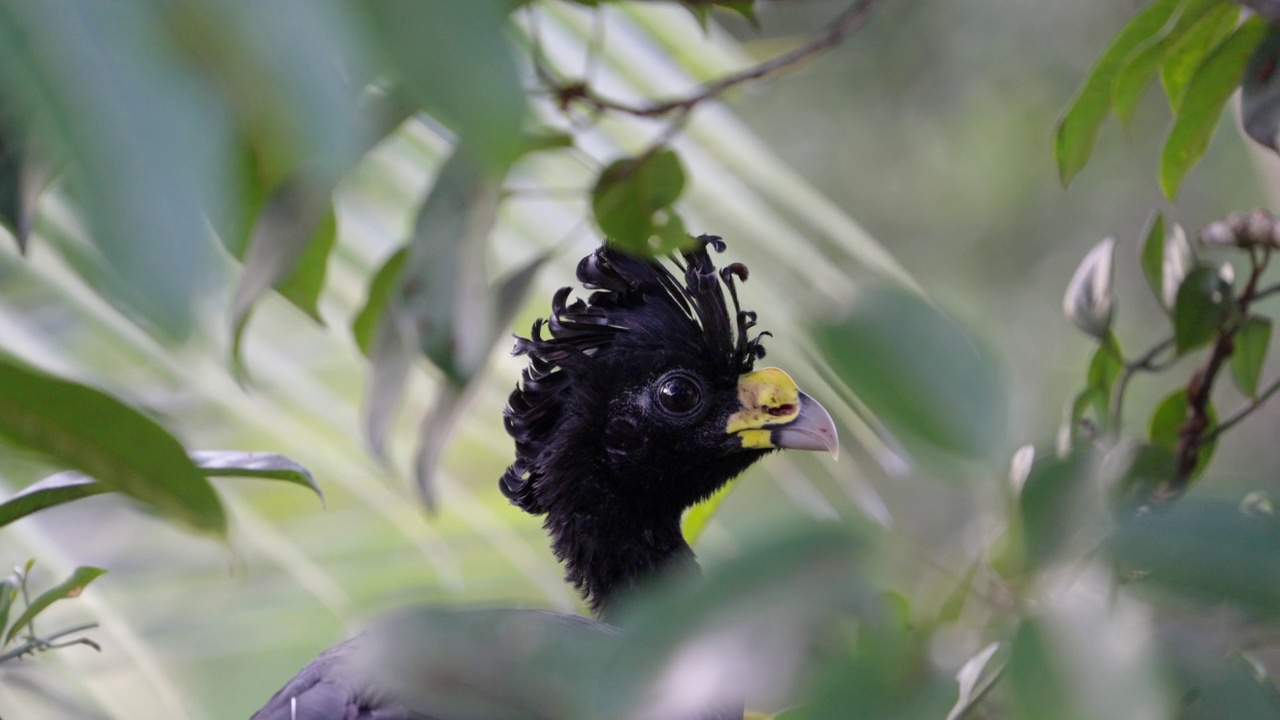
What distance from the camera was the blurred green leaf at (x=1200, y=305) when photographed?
6.26 feet

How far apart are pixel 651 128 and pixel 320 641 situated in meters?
1.43

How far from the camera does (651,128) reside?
2.70 m

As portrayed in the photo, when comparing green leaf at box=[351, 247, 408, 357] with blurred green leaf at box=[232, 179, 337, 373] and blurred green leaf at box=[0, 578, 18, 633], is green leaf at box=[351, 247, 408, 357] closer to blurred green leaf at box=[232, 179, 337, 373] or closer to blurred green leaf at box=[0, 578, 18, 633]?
blurred green leaf at box=[232, 179, 337, 373]

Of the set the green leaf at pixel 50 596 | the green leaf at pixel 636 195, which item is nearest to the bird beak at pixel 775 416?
the green leaf at pixel 636 195

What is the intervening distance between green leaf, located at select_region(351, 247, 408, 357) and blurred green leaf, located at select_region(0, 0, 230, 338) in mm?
1195

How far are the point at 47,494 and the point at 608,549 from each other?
1.26 meters

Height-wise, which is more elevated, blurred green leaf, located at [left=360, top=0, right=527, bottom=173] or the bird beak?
the bird beak

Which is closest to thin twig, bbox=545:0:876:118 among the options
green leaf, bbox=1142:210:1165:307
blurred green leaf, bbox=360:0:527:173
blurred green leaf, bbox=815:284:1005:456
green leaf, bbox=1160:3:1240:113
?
green leaf, bbox=1160:3:1240:113

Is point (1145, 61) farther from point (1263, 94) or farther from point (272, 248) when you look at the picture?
point (272, 248)

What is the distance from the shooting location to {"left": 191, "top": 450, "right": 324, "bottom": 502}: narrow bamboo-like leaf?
147 centimetres

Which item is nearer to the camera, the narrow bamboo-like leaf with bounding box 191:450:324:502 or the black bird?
the narrow bamboo-like leaf with bounding box 191:450:324:502

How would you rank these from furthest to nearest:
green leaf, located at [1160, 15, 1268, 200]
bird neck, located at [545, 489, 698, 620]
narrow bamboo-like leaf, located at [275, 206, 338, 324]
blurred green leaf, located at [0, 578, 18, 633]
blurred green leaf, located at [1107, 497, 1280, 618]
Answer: bird neck, located at [545, 489, 698, 620] → green leaf, located at [1160, 15, 1268, 200] → narrow bamboo-like leaf, located at [275, 206, 338, 324] → blurred green leaf, located at [0, 578, 18, 633] → blurred green leaf, located at [1107, 497, 1280, 618]

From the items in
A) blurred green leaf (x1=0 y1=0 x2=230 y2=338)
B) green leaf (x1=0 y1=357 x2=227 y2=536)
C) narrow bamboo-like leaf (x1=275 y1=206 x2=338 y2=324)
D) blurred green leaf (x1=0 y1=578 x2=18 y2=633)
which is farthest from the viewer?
narrow bamboo-like leaf (x1=275 y1=206 x2=338 y2=324)

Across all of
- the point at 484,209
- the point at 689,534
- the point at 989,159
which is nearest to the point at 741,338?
the point at 689,534
